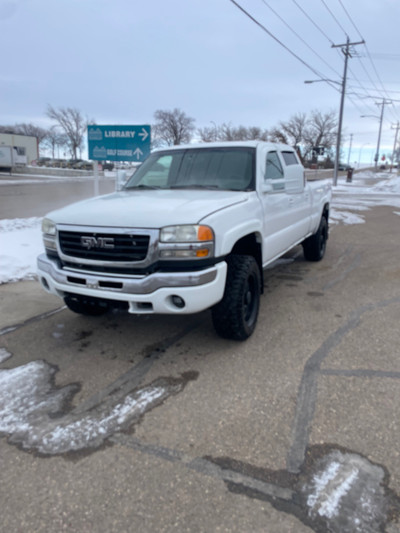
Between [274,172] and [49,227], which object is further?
[274,172]

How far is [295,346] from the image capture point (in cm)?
381

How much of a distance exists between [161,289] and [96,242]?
0.71m

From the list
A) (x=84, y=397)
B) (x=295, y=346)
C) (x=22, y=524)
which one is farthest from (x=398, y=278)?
(x=22, y=524)

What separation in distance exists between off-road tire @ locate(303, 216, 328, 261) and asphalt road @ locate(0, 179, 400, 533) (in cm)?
236

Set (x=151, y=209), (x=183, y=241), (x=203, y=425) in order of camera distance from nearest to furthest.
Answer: (x=203, y=425) → (x=183, y=241) → (x=151, y=209)

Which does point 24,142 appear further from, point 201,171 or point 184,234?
point 184,234

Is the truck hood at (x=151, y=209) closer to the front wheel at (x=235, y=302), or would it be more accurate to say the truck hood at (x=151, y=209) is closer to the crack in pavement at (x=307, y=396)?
the front wheel at (x=235, y=302)

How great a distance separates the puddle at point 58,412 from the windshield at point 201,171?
2065 mm

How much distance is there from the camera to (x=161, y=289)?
3.15 m

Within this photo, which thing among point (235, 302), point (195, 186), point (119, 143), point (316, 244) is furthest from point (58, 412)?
point (119, 143)

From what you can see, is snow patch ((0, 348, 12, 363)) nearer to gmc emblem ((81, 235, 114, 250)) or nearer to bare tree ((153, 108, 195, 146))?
gmc emblem ((81, 235, 114, 250))

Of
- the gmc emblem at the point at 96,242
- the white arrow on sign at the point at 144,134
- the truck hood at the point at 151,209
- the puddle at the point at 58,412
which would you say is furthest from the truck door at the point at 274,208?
the white arrow on sign at the point at 144,134

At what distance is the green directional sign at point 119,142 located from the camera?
930 cm

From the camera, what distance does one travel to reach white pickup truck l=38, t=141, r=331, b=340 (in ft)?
10.4
